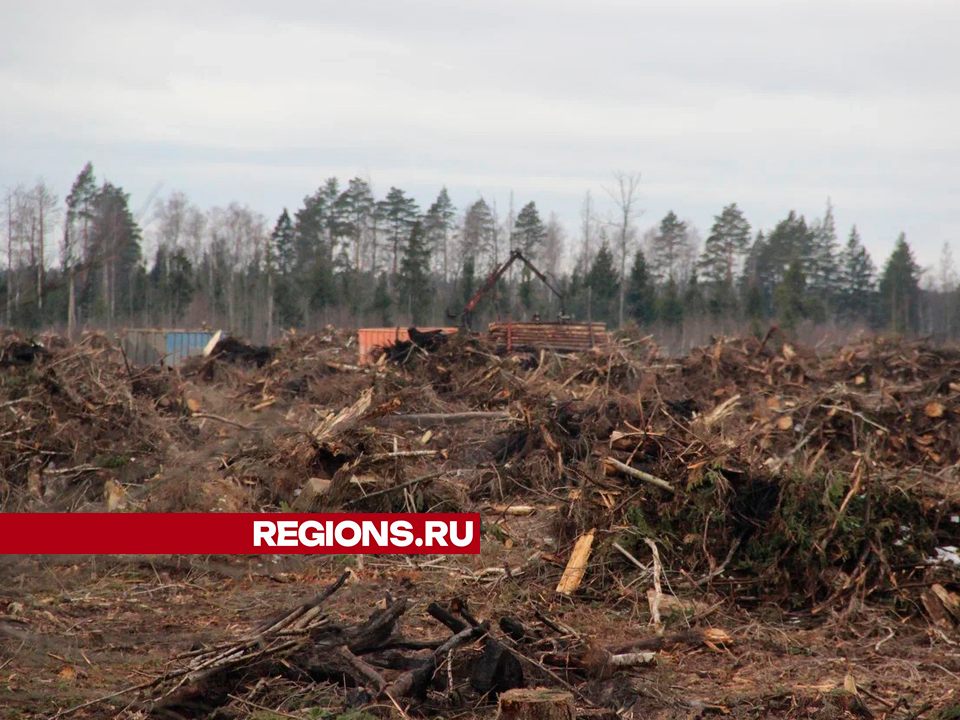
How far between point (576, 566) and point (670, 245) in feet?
198

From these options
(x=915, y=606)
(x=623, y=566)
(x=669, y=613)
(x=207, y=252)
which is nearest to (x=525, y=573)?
(x=623, y=566)

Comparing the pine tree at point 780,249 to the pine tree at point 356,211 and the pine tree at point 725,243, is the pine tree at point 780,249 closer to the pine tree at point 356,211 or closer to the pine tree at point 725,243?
the pine tree at point 725,243

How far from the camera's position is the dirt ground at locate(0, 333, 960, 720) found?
508cm

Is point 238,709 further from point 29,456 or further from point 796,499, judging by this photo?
point 29,456

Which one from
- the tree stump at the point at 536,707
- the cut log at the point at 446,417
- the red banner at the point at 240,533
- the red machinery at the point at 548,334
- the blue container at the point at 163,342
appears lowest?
the red banner at the point at 240,533

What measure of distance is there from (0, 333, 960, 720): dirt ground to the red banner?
6.3 inches

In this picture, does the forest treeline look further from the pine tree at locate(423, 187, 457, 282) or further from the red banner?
the red banner

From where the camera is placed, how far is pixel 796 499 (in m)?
6.89

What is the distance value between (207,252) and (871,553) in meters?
55.9

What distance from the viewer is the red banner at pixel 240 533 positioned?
855cm

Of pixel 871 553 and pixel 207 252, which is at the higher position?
pixel 207 252

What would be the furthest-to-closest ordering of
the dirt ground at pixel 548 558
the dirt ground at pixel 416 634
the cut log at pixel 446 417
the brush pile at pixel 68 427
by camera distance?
1. the cut log at pixel 446 417
2. the brush pile at pixel 68 427
3. the dirt ground at pixel 548 558
4. the dirt ground at pixel 416 634

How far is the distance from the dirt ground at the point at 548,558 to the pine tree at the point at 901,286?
47.6m

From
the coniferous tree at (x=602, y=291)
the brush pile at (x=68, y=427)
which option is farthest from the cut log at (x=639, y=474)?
the coniferous tree at (x=602, y=291)
